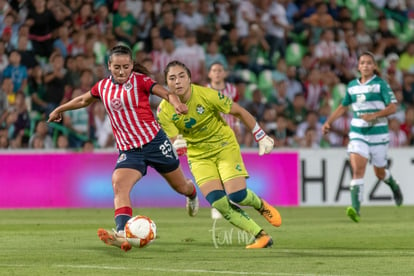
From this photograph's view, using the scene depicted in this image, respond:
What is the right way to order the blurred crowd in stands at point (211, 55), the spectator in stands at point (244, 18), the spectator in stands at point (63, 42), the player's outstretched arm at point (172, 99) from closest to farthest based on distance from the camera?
the player's outstretched arm at point (172, 99), the blurred crowd in stands at point (211, 55), the spectator in stands at point (63, 42), the spectator in stands at point (244, 18)

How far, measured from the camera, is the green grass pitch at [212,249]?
848cm

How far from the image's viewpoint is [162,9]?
2078 centimetres

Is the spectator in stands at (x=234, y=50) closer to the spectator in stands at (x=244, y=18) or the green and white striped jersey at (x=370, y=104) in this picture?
the spectator in stands at (x=244, y=18)

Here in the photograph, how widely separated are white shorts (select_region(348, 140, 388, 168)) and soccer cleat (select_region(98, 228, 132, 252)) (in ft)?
17.6

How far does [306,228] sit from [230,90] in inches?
117

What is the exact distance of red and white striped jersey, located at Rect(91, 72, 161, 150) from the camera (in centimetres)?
1018

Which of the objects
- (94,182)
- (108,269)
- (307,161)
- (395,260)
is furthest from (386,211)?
(108,269)

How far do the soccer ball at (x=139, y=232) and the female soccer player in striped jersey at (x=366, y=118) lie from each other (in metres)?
5.02

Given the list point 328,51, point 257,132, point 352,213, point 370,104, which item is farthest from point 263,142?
point 328,51

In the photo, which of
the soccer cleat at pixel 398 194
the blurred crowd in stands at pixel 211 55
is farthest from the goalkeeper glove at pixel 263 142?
the blurred crowd in stands at pixel 211 55

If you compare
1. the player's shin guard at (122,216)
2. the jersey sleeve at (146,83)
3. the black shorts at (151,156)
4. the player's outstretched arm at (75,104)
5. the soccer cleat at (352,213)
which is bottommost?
the soccer cleat at (352,213)

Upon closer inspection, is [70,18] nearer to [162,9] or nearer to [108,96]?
[162,9]

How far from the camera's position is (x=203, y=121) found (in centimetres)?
1038

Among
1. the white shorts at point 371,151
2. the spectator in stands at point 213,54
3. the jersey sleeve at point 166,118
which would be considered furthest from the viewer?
the spectator in stands at point 213,54
